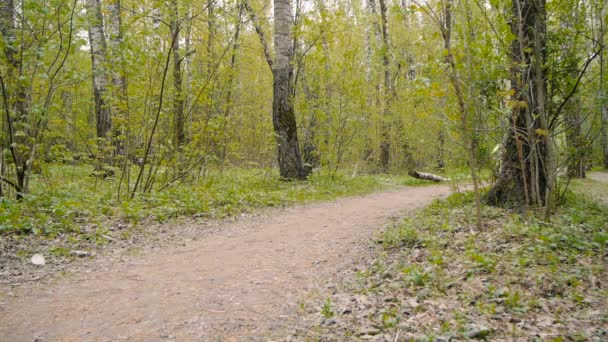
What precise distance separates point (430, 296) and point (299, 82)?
438 inches

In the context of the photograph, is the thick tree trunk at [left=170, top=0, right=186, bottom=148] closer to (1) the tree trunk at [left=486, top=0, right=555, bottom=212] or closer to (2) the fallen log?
(1) the tree trunk at [left=486, top=0, right=555, bottom=212]

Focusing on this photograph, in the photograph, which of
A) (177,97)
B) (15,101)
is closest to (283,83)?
(177,97)

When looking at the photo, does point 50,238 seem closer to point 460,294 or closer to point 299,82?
point 460,294

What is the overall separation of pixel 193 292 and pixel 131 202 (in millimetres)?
3747

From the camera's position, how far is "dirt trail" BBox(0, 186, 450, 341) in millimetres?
2895

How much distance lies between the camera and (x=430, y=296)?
3.16m

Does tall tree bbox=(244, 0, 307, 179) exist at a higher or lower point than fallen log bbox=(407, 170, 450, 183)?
higher

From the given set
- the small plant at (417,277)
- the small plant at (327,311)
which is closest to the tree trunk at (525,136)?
the small plant at (417,277)

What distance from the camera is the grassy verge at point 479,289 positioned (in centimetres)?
260

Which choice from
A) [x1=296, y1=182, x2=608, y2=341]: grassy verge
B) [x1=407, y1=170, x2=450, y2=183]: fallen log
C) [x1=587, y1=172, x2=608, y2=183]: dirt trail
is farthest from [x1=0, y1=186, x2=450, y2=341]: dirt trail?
[x1=587, y1=172, x2=608, y2=183]: dirt trail

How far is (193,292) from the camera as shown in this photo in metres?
3.62

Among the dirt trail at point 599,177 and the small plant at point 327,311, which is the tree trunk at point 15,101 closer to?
the small plant at point 327,311

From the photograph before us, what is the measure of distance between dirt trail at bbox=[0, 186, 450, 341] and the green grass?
4.37 ft

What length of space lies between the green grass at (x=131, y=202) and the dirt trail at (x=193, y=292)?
4.37ft
